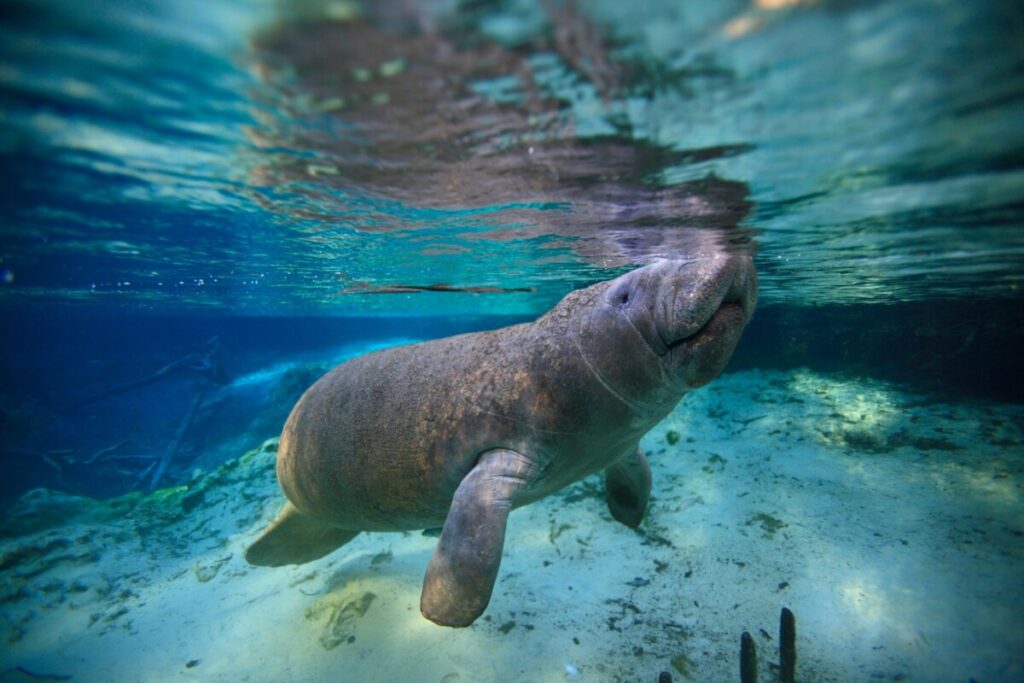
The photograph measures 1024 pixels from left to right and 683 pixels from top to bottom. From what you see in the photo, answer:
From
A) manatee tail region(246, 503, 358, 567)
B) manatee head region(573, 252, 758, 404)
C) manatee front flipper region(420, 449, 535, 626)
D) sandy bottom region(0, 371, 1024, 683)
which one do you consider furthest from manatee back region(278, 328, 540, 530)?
sandy bottom region(0, 371, 1024, 683)

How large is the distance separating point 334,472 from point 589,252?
22.6 feet

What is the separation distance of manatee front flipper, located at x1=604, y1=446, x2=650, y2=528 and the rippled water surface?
3.45 m

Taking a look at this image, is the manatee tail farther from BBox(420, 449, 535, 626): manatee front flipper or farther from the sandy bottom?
BBox(420, 449, 535, 626): manatee front flipper

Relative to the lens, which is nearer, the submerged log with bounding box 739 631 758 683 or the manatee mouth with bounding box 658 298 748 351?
the manatee mouth with bounding box 658 298 748 351

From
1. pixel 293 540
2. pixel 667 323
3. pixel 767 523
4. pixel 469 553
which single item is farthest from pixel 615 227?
pixel 293 540

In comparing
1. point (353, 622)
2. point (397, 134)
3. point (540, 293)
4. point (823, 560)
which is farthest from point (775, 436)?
point (540, 293)

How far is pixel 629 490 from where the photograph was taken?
545cm

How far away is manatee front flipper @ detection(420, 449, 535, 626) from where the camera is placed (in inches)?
117

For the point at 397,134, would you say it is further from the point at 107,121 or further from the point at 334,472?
the point at 334,472

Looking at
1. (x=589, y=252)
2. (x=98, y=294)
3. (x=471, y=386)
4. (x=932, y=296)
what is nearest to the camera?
(x=471, y=386)

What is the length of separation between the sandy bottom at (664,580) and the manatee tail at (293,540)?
0.71m

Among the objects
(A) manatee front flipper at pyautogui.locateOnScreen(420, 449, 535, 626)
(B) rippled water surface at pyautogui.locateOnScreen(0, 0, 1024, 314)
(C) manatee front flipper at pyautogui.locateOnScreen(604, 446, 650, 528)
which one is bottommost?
(C) manatee front flipper at pyautogui.locateOnScreen(604, 446, 650, 528)

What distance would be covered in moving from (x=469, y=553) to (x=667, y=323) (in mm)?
2116

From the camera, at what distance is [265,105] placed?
3.59 metres
